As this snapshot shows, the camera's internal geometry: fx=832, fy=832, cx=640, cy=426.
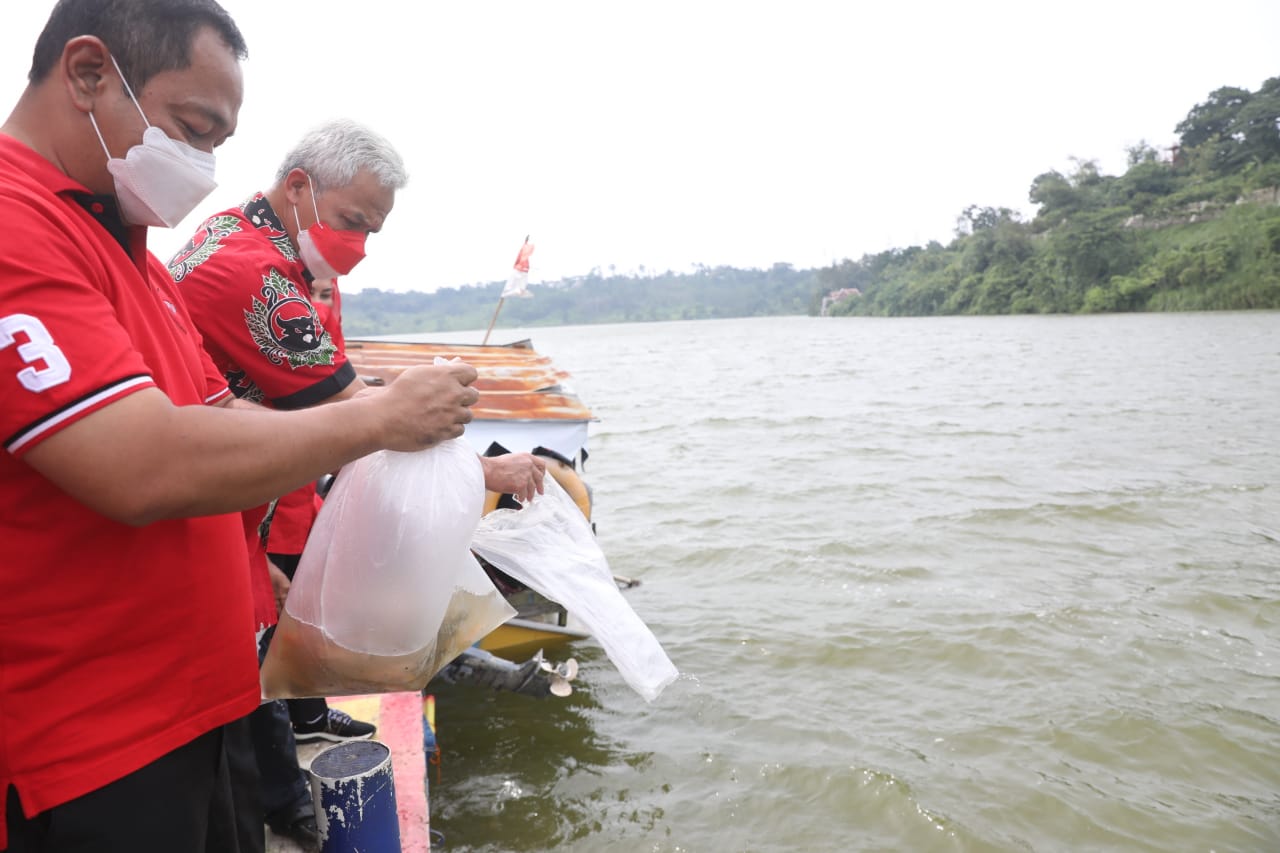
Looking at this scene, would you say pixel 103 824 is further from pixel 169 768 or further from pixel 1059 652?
pixel 1059 652

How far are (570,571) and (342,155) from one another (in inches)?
54.4

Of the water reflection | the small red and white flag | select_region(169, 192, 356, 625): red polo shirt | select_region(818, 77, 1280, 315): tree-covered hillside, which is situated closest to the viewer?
select_region(169, 192, 356, 625): red polo shirt

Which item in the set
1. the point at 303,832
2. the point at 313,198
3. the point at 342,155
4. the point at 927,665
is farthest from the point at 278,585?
the point at 927,665

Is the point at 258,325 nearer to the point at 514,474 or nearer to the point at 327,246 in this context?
the point at 327,246

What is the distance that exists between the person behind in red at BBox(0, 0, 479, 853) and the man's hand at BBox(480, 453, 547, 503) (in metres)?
0.94

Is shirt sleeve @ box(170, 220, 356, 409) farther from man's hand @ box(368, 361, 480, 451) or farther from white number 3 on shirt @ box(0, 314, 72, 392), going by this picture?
white number 3 on shirt @ box(0, 314, 72, 392)

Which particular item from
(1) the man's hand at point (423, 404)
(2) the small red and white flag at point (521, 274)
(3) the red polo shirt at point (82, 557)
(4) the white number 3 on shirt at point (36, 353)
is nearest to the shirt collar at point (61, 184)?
→ (3) the red polo shirt at point (82, 557)

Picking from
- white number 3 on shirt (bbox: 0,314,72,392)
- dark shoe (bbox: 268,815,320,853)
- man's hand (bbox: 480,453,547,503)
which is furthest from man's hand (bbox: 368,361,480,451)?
dark shoe (bbox: 268,815,320,853)

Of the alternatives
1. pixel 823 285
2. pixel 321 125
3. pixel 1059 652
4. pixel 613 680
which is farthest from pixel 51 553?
pixel 823 285

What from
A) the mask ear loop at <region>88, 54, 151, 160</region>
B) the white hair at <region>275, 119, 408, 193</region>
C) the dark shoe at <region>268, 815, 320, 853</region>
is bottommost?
the dark shoe at <region>268, 815, 320, 853</region>

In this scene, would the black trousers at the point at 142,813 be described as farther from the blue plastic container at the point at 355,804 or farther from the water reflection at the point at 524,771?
the water reflection at the point at 524,771

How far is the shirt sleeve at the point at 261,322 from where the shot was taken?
2.01 meters

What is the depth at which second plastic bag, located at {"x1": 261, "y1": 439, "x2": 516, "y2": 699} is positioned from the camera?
5.95 ft

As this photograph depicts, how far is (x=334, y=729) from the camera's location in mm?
2969
